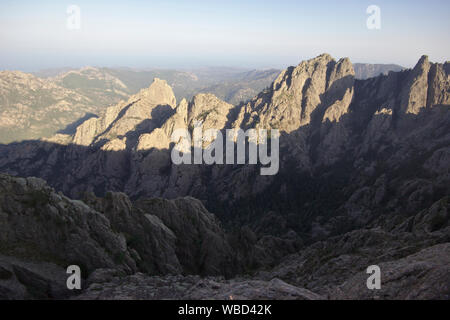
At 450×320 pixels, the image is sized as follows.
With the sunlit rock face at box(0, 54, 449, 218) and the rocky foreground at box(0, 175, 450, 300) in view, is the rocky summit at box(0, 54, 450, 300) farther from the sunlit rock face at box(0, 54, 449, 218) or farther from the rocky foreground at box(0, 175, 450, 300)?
the sunlit rock face at box(0, 54, 449, 218)

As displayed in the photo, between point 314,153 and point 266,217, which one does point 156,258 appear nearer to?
point 266,217

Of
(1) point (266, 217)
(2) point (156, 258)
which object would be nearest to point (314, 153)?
(1) point (266, 217)

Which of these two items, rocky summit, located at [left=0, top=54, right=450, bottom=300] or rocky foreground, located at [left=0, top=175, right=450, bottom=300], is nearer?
rocky foreground, located at [left=0, top=175, right=450, bottom=300]

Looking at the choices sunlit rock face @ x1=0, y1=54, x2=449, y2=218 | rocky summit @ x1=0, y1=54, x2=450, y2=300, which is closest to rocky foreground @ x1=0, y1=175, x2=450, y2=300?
rocky summit @ x1=0, y1=54, x2=450, y2=300

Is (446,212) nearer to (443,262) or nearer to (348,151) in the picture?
(443,262)

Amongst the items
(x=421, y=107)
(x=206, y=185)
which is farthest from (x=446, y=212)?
(x=421, y=107)

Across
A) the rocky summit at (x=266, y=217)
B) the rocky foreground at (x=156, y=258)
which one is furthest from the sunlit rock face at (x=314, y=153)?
the rocky foreground at (x=156, y=258)
